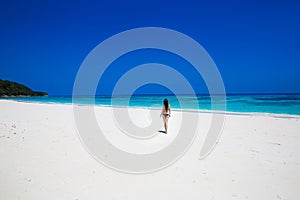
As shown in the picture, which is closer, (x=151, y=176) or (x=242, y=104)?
(x=151, y=176)

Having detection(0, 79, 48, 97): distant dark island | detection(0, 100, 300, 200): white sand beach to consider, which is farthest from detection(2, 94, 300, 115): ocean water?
detection(0, 79, 48, 97): distant dark island

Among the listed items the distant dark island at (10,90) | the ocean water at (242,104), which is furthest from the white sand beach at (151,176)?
the distant dark island at (10,90)

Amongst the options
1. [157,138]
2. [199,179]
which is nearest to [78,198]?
[199,179]

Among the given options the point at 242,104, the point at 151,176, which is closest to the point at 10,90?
the point at 242,104

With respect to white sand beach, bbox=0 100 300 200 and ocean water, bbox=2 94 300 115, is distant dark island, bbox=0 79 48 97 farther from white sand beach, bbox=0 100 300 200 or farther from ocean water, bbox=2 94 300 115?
white sand beach, bbox=0 100 300 200

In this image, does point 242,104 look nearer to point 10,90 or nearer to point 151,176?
point 151,176

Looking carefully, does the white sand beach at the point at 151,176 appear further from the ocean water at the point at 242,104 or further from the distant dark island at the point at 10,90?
the distant dark island at the point at 10,90

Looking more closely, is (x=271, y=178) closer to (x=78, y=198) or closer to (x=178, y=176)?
(x=178, y=176)

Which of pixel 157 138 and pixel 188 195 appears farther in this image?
pixel 157 138

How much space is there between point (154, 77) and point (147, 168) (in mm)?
23077

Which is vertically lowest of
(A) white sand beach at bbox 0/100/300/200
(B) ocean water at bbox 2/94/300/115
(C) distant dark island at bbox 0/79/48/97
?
(A) white sand beach at bbox 0/100/300/200

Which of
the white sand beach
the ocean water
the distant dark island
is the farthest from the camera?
the distant dark island

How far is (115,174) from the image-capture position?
4.55 metres

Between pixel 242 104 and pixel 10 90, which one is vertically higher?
pixel 10 90
